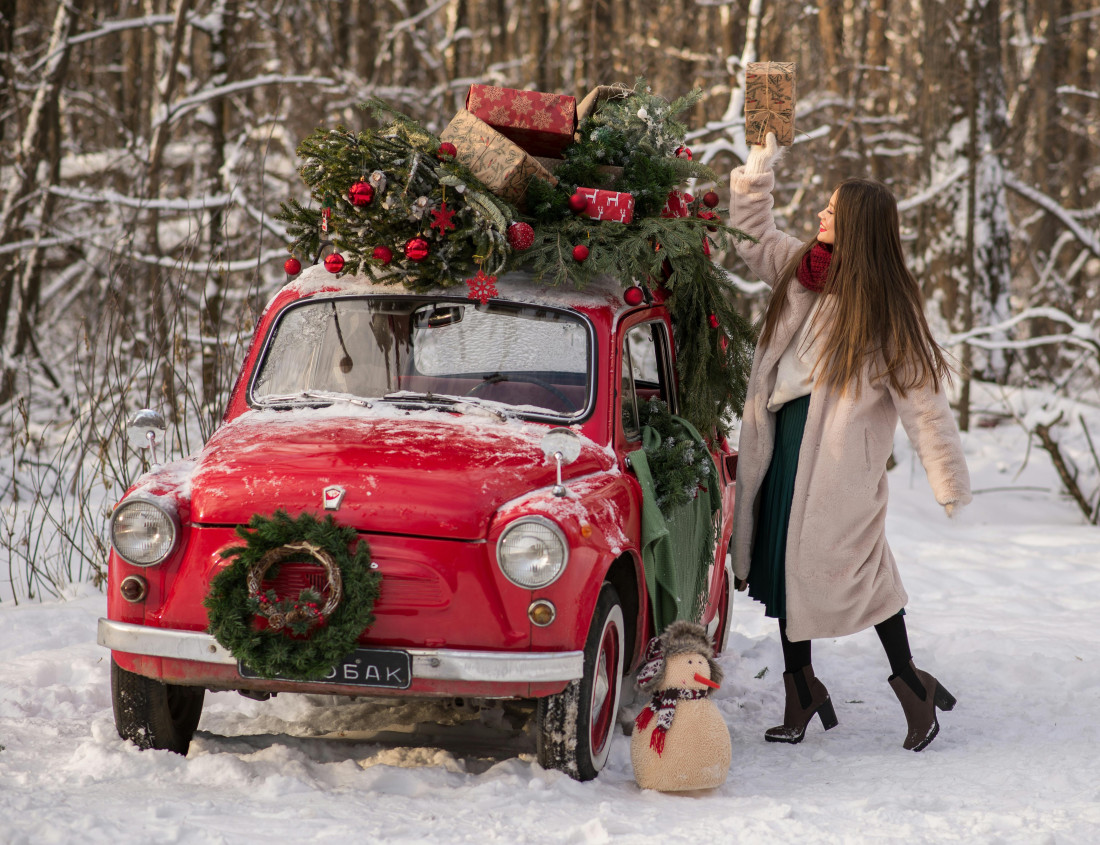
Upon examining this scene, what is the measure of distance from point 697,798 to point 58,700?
2.57 metres

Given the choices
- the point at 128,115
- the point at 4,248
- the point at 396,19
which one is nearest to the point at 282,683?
the point at 4,248

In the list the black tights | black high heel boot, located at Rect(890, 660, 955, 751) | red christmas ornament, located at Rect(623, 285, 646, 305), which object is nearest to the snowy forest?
red christmas ornament, located at Rect(623, 285, 646, 305)

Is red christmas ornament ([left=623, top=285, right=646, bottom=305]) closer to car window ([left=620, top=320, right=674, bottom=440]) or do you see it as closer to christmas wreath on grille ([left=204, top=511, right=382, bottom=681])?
car window ([left=620, top=320, right=674, bottom=440])

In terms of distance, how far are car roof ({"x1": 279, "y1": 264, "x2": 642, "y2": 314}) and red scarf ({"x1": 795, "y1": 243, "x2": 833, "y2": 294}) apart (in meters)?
0.70

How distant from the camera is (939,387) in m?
4.27

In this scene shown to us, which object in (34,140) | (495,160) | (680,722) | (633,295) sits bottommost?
(680,722)

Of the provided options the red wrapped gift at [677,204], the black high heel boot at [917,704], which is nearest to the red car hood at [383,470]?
the red wrapped gift at [677,204]

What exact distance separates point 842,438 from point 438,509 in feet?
5.42

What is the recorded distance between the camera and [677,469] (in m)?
4.37

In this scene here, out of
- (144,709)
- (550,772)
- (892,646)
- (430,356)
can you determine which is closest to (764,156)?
(430,356)

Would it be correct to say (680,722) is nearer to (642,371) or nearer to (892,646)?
(892,646)

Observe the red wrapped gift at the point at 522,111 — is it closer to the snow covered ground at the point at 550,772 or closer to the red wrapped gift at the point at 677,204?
the red wrapped gift at the point at 677,204

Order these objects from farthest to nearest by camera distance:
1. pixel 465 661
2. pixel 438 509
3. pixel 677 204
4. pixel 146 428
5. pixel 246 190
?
pixel 246 190, pixel 677 204, pixel 146 428, pixel 438 509, pixel 465 661

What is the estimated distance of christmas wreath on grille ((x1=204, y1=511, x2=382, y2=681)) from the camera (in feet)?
11.2
